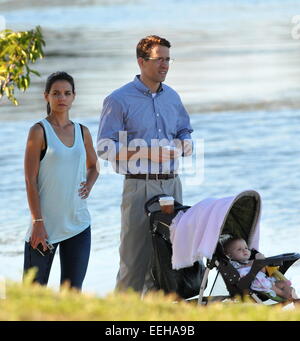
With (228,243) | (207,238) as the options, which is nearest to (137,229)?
(228,243)

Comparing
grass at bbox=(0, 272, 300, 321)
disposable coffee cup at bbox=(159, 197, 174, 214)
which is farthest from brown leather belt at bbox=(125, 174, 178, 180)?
grass at bbox=(0, 272, 300, 321)

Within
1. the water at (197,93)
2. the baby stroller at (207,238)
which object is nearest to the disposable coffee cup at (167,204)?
the baby stroller at (207,238)

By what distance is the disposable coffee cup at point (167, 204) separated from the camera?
584 centimetres

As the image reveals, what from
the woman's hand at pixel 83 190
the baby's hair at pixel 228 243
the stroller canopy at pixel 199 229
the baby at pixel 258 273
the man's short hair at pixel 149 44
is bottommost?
the baby at pixel 258 273

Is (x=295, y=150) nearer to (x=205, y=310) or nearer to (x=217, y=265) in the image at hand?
(x=217, y=265)

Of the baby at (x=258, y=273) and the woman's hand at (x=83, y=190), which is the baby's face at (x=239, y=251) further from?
the woman's hand at (x=83, y=190)

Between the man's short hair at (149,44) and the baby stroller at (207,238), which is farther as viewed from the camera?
the man's short hair at (149,44)

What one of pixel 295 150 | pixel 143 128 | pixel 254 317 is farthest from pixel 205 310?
pixel 295 150

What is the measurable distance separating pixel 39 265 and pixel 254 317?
6.25ft

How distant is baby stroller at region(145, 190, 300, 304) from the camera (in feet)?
18.5

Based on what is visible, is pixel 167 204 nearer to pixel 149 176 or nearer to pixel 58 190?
pixel 149 176

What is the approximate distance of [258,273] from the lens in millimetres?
5961

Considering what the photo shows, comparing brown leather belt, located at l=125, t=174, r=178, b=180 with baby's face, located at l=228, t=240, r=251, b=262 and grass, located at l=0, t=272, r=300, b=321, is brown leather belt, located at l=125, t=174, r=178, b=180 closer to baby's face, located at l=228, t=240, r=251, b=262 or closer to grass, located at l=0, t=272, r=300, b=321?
baby's face, located at l=228, t=240, r=251, b=262

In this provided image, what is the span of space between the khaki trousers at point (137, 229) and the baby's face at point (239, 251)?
433 millimetres
